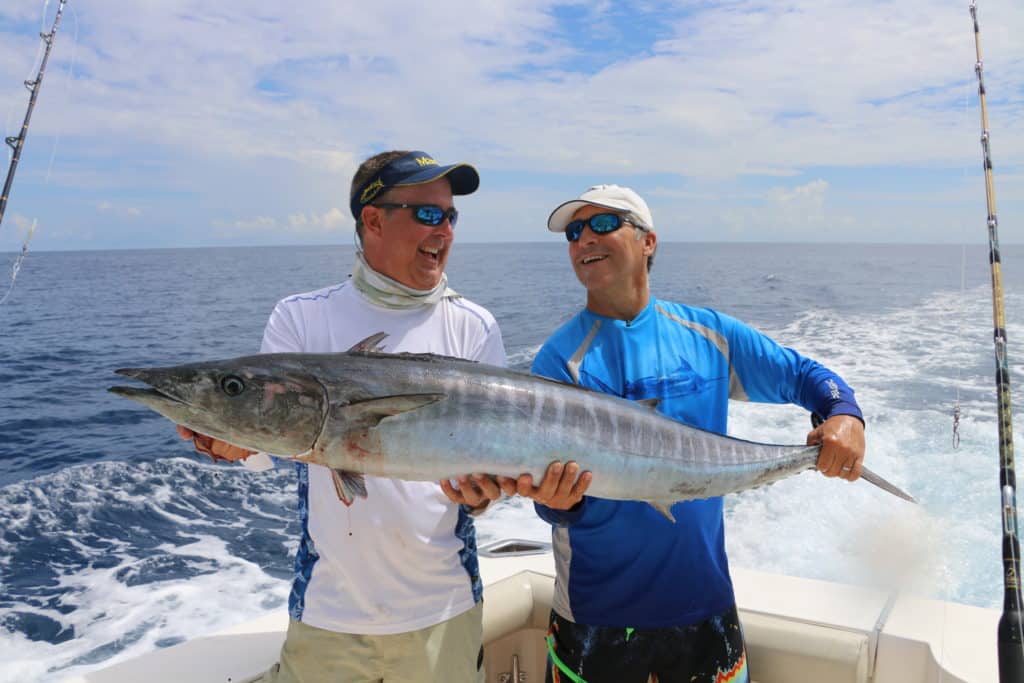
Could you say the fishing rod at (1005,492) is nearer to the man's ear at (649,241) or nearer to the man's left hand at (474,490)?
the man's ear at (649,241)

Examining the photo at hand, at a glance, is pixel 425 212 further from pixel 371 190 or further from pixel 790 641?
pixel 790 641

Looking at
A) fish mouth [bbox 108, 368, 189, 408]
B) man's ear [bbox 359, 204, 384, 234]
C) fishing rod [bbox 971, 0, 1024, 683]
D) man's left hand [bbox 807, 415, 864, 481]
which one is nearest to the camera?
fish mouth [bbox 108, 368, 189, 408]

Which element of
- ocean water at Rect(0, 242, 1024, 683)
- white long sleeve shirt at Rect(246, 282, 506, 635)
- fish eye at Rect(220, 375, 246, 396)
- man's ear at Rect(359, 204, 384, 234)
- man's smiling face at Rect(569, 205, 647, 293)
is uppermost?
man's ear at Rect(359, 204, 384, 234)

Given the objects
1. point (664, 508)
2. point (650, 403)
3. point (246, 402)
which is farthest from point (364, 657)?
point (650, 403)

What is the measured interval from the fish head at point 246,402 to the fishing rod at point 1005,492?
2.01 metres

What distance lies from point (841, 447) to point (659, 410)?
1.79 ft

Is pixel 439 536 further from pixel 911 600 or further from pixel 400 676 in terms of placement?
pixel 911 600

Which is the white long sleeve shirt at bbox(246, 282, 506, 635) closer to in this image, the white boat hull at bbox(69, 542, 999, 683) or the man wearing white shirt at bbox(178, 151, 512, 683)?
the man wearing white shirt at bbox(178, 151, 512, 683)

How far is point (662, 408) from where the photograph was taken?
244 cm

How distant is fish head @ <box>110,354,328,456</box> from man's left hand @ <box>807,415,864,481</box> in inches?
58.5

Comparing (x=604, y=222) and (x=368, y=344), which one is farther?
(x=604, y=222)

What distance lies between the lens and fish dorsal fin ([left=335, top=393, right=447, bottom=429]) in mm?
1853

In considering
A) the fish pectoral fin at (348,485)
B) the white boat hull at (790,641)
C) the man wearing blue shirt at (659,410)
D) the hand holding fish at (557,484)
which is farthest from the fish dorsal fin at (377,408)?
the white boat hull at (790,641)

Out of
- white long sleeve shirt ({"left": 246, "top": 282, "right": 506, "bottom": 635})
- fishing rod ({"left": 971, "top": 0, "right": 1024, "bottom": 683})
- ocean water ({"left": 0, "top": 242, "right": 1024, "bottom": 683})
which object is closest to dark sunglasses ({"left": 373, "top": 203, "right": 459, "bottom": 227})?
white long sleeve shirt ({"left": 246, "top": 282, "right": 506, "bottom": 635})
